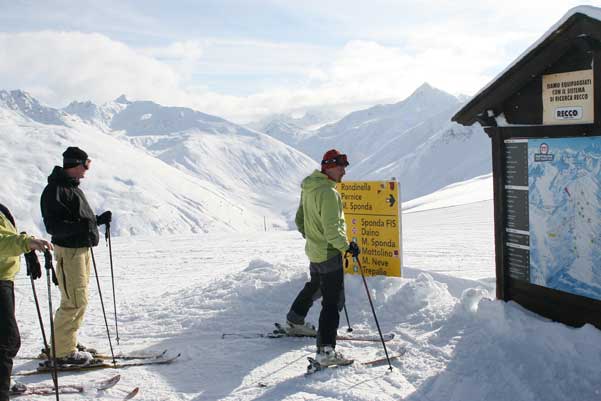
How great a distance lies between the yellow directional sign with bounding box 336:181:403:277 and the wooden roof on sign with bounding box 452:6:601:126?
→ 6.18 feet

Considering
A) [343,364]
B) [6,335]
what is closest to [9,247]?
[6,335]

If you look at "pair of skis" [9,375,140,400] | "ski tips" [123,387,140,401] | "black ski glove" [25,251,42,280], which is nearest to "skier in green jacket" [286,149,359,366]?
"ski tips" [123,387,140,401]

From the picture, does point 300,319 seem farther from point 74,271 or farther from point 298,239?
point 298,239

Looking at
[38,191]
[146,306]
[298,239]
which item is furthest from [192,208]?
[146,306]

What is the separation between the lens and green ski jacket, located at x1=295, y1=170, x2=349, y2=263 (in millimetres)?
5227

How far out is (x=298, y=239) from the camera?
1741cm

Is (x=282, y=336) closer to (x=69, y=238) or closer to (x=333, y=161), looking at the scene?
(x=333, y=161)

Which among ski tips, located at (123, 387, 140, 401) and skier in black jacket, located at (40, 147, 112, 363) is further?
skier in black jacket, located at (40, 147, 112, 363)

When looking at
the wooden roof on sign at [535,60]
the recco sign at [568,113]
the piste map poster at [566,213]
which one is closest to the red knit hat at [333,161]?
the wooden roof on sign at [535,60]

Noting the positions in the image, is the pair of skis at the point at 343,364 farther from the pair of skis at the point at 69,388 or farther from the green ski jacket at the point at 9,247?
the green ski jacket at the point at 9,247

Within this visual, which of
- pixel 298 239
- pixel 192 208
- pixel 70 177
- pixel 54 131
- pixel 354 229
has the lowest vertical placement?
pixel 192 208

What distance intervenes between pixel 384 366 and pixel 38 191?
81620 millimetres

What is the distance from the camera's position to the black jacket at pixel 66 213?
5.47 meters

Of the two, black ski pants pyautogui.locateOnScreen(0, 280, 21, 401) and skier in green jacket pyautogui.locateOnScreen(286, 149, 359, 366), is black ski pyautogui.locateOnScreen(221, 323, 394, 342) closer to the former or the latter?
skier in green jacket pyautogui.locateOnScreen(286, 149, 359, 366)
